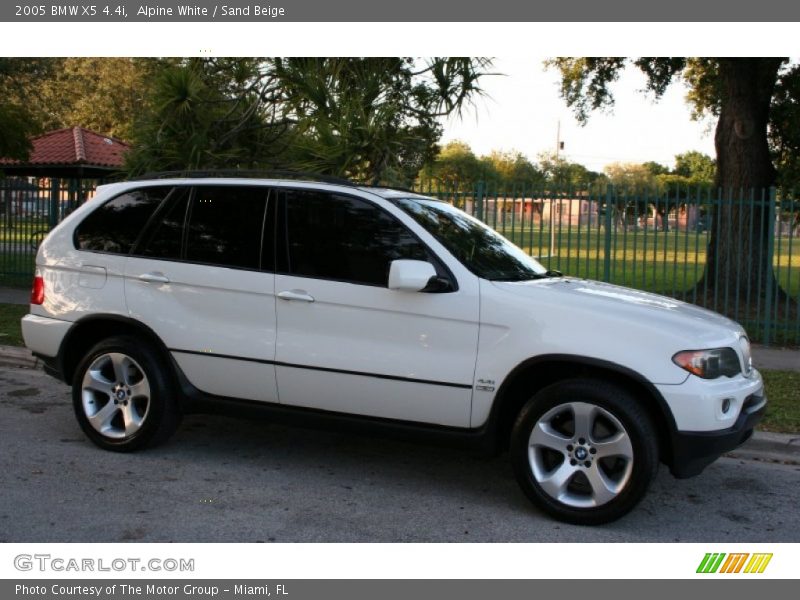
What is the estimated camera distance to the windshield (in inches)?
205

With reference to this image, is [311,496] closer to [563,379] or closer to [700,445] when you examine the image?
[563,379]

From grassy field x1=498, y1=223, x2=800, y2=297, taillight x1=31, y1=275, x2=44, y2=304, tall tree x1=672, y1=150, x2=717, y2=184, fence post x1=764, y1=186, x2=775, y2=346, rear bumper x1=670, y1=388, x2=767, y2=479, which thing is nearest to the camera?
rear bumper x1=670, y1=388, x2=767, y2=479

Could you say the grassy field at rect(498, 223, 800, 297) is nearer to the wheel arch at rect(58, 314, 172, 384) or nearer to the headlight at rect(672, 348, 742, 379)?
the headlight at rect(672, 348, 742, 379)

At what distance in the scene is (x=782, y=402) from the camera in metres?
7.63

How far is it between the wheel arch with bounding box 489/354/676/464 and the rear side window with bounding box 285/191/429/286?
3.02 feet

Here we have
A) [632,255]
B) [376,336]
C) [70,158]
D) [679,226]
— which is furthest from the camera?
[70,158]

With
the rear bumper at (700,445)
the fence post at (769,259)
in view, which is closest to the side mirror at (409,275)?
the rear bumper at (700,445)

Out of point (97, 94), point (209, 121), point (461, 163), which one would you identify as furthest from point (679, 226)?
point (461, 163)

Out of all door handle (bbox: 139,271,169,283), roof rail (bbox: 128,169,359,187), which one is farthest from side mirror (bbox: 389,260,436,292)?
door handle (bbox: 139,271,169,283)

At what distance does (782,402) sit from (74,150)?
1693 cm

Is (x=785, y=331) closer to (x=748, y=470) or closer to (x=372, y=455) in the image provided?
(x=748, y=470)

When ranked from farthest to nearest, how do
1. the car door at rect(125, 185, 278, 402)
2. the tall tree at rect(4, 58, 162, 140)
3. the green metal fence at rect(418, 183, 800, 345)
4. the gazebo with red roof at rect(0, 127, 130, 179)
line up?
the tall tree at rect(4, 58, 162, 140) < the gazebo with red roof at rect(0, 127, 130, 179) < the green metal fence at rect(418, 183, 800, 345) < the car door at rect(125, 185, 278, 402)

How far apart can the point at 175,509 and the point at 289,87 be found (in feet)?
17.8

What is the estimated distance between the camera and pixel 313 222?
17.8 ft
